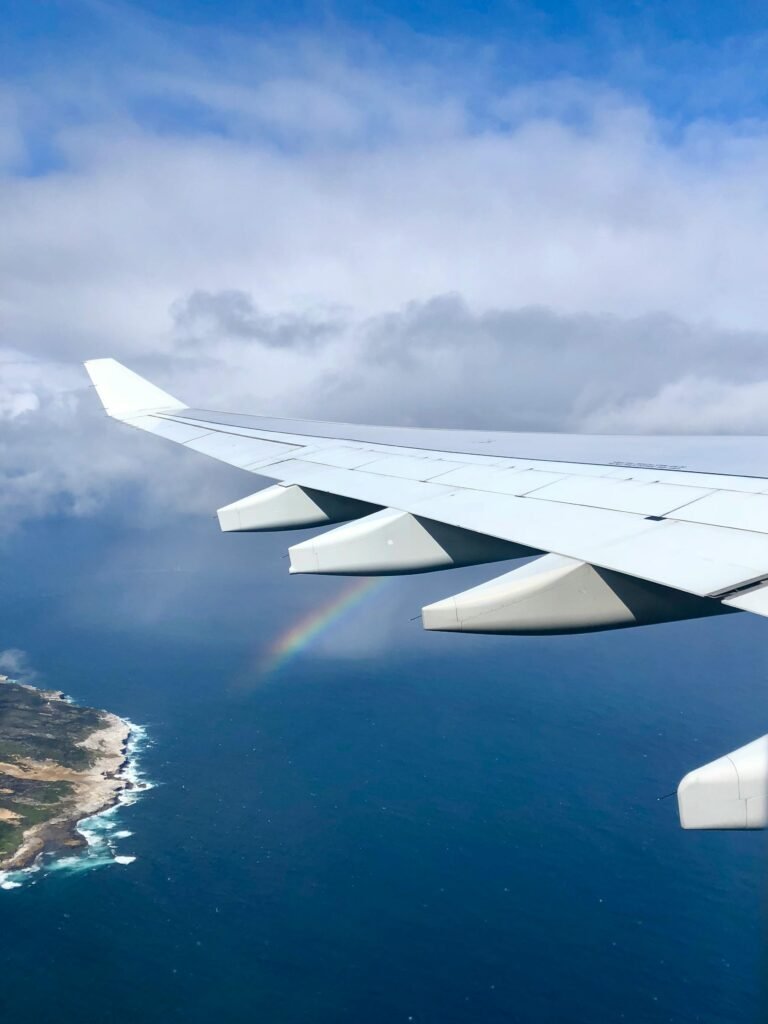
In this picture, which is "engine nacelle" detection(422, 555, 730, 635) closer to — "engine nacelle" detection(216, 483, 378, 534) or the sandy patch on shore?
"engine nacelle" detection(216, 483, 378, 534)

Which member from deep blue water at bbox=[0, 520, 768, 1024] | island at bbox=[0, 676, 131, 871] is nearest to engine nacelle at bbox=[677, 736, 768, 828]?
deep blue water at bbox=[0, 520, 768, 1024]

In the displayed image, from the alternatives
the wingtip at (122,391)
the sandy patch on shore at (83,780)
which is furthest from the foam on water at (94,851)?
the wingtip at (122,391)

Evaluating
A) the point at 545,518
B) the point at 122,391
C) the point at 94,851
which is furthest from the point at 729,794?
the point at 94,851

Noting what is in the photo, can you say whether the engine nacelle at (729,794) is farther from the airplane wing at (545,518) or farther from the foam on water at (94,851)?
the foam on water at (94,851)

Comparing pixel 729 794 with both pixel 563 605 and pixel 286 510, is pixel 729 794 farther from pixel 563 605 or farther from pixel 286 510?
pixel 286 510

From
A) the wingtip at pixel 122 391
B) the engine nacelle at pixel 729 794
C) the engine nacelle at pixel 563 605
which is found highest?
the wingtip at pixel 122 391

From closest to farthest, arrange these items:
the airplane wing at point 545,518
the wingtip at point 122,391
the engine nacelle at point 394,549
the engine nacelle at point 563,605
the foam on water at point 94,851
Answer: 1. the airplane wing at point 545,518
2. the engine nacelle at point 563,605
3. the engine nacelle at point 394,549
4. the wingtip at point 122,391
5. the foam on water at point 94,851
